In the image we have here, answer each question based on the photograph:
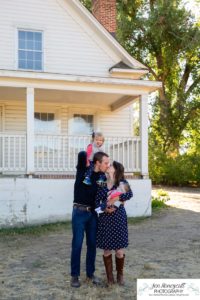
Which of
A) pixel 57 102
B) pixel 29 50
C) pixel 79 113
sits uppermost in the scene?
pixel 29 50

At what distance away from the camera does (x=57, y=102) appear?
51.8ft

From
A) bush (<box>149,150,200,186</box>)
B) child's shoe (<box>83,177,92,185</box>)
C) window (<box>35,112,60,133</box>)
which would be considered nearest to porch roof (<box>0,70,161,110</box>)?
window (<box>35,112,60,133</box>)

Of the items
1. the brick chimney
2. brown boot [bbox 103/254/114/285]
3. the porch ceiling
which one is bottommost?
brown boot [bbox 103/254/114/285]

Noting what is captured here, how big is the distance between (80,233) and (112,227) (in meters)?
0.43

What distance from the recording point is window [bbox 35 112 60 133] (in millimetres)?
15898

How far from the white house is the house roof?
0.03 metres

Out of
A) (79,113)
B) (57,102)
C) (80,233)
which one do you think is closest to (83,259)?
(80,233)

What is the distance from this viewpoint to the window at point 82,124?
1625 centimetres

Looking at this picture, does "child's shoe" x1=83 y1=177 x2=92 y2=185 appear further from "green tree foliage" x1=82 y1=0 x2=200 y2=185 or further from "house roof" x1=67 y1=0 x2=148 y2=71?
"green tree foliage" x1=82 y1=0 x2=200 y2=185

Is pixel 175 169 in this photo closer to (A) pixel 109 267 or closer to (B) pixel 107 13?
(B) pixel 107 13

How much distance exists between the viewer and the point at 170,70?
3042 cm

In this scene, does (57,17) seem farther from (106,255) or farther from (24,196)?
(106,255)

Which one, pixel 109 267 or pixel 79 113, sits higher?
pixel 79 113

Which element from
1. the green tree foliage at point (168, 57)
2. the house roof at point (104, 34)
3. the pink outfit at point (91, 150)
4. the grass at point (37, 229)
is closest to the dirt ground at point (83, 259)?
the grass at point (37, 229)
